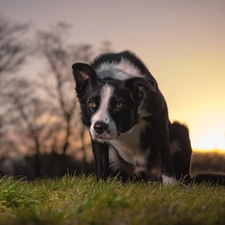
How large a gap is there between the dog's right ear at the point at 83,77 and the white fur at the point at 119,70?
21 centimetres

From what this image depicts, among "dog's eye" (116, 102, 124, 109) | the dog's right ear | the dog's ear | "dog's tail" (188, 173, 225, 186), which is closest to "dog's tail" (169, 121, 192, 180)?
"dog's tail" (188, 173, 225, 186)

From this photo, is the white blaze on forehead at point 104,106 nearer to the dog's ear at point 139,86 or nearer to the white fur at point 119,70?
the dog's ear at point 139,86

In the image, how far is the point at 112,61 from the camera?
738 cm

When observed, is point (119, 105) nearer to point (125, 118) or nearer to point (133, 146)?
point (125, 118)

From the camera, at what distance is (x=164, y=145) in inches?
285

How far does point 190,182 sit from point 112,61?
6.55 feet

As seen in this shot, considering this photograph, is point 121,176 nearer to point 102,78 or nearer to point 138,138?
point 138,138

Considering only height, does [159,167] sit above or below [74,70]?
below

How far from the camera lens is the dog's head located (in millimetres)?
6566

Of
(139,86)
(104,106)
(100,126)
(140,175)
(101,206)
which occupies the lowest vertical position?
(140,175)

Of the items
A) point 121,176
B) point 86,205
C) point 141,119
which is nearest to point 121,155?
point 121,176

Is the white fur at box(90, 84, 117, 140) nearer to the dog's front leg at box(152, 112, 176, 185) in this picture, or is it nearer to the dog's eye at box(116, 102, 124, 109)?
the dog's eye at box(116, 102, 124, 109)

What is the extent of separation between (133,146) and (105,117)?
104 cm

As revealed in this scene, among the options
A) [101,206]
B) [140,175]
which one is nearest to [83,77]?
[140,175]
